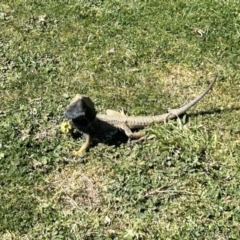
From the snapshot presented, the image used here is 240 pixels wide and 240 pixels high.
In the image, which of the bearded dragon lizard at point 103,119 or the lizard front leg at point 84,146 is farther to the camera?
the lizard front leg at point 84,146

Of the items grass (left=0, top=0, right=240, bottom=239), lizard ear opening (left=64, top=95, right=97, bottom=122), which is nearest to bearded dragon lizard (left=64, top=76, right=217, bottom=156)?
lizard ear opening (left=64, top=95, right=97, bottom=122)

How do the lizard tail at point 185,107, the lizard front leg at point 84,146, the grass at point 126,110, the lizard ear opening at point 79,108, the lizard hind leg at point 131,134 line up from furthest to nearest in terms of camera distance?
the lizard tail at point 185,107 → the lizard hind leg at point 131,134 → the lizard front leg at point 84,146 → the lizard ear opening at point 79,108 → the grass at point 126,110

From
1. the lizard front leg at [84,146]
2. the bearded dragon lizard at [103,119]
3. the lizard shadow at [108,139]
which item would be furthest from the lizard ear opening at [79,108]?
the lizard shadow at [108,139]

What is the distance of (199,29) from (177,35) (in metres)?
0.28

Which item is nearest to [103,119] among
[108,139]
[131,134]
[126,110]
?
[108,139]

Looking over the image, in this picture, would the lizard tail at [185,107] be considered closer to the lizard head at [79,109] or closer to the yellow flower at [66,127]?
the lizard head at [79,109]

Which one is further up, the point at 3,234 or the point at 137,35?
the point at 137,35

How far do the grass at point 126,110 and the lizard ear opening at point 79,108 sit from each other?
39cm

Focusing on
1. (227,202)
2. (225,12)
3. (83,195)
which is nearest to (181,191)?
(227,202)

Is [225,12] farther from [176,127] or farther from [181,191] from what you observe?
[181,191]

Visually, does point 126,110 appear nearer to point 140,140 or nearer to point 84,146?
point 140,140

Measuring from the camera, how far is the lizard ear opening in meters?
5.26

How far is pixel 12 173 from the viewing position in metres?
5.41

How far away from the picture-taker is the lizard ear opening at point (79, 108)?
17.3 feet
